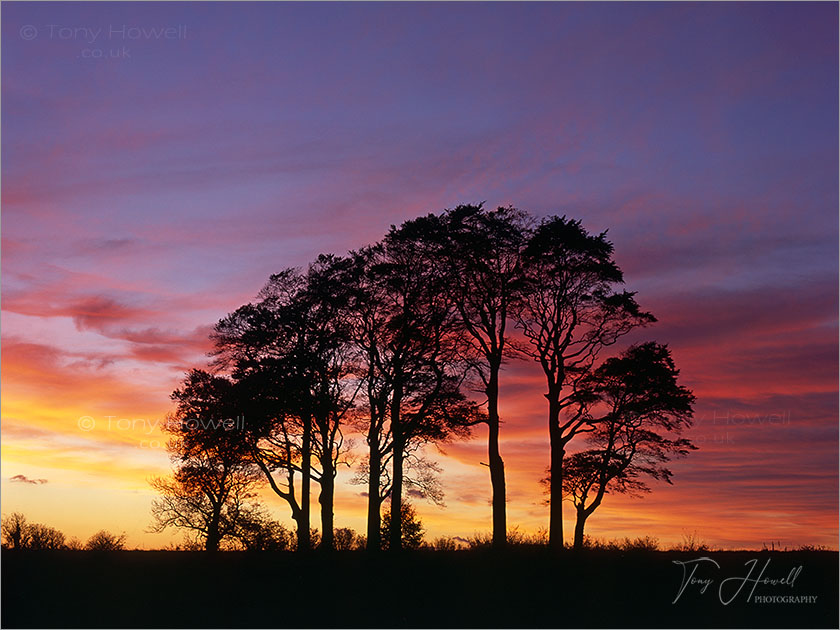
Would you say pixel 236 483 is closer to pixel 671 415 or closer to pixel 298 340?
pixel 298 340

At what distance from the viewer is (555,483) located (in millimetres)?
41219

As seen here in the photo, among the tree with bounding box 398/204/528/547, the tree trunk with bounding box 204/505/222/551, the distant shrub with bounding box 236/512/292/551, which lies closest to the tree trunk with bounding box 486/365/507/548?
the tree with bounding box 398/204/528/547

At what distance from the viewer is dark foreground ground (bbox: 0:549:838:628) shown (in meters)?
25.5

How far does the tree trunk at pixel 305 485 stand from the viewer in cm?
4584

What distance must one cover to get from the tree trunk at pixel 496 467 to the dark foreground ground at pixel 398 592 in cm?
462

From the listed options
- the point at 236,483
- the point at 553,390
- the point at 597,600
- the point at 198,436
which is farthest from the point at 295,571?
the point at 236,483

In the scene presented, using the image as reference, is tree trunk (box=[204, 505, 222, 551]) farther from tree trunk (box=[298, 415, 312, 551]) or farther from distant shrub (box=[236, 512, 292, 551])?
tree trunk (box=[298, 415, 312, 551])

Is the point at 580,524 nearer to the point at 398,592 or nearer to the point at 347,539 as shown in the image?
the point at 347,539

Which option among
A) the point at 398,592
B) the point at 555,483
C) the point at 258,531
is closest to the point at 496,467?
the point at 555,483

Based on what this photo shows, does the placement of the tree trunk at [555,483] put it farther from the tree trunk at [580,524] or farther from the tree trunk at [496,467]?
the tree trunk at [580,524]

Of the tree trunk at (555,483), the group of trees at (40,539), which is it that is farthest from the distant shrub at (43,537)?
the tree trunk at (555,483)

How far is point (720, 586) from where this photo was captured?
2975 centimetres

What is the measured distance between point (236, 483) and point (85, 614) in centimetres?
2976

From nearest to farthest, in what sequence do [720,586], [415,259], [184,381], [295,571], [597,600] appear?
[597,600]
[720,586]
[295,571]
[415,259]
[184,381]
